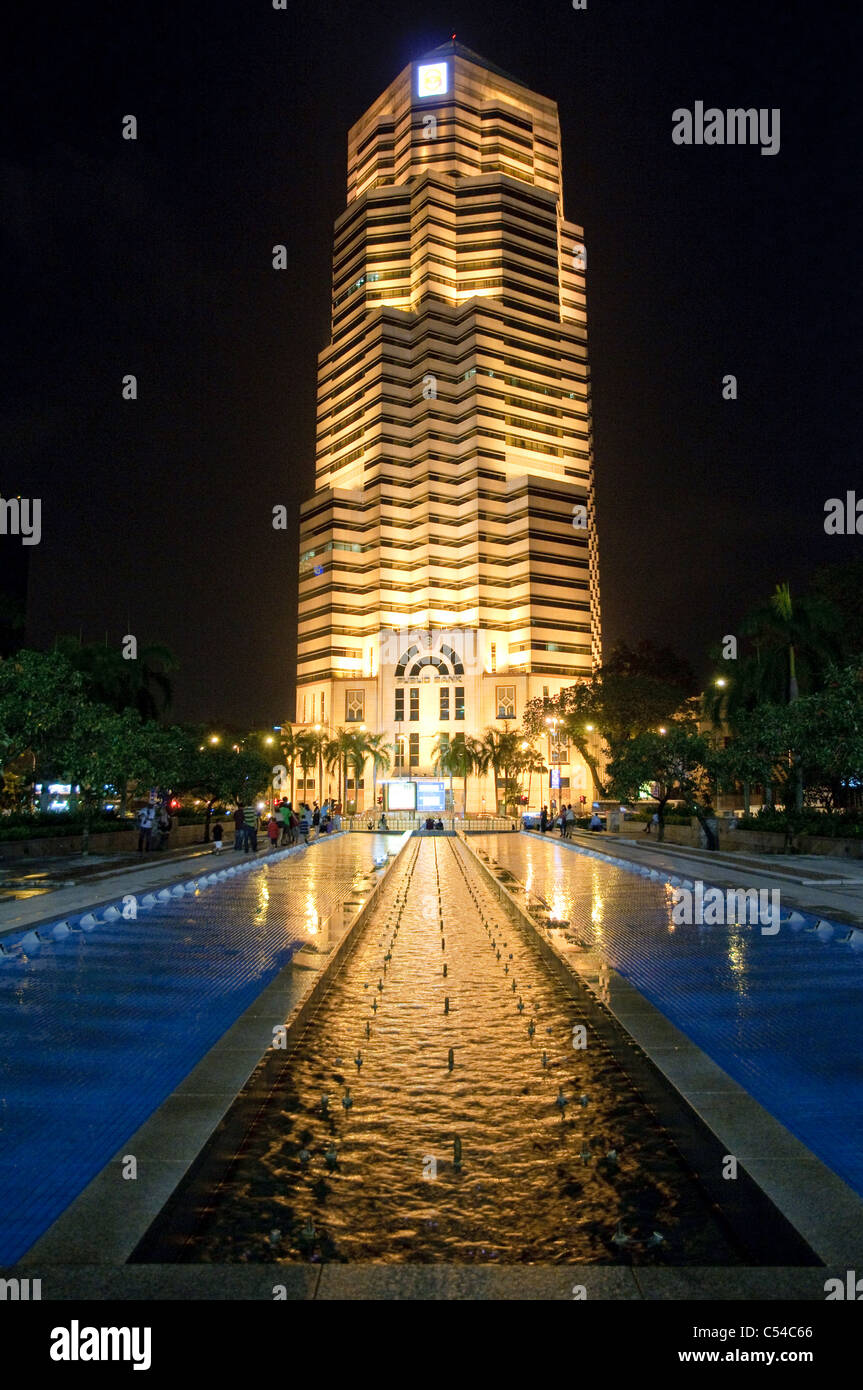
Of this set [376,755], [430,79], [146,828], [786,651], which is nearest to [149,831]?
[146,828]

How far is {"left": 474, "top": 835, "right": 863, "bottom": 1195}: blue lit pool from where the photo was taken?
6.25 m

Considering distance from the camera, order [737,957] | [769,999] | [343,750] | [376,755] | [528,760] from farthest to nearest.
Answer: [376,755] < [343,750] < [528,760] < [737,957] < [769,999]

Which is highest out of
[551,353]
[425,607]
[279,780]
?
[551,353]

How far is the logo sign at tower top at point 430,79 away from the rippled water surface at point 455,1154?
151m

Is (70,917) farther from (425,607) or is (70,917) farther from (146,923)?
(425,607)

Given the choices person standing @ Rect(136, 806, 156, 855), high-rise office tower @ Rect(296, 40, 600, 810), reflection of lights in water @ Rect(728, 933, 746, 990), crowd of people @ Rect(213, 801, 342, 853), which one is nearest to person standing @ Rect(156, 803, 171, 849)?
person standing @ Rect(136, 806, 156, 855)

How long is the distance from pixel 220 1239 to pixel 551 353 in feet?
440

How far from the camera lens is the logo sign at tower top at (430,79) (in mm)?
132375

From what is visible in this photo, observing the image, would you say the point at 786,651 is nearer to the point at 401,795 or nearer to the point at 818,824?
the point at 818,824

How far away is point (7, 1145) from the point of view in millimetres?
5520

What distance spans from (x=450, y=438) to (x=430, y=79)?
2093 inches

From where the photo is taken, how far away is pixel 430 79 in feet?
435

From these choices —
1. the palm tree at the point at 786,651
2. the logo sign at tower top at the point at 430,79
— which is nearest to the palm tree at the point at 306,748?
the palm tree at the point at 786,651
